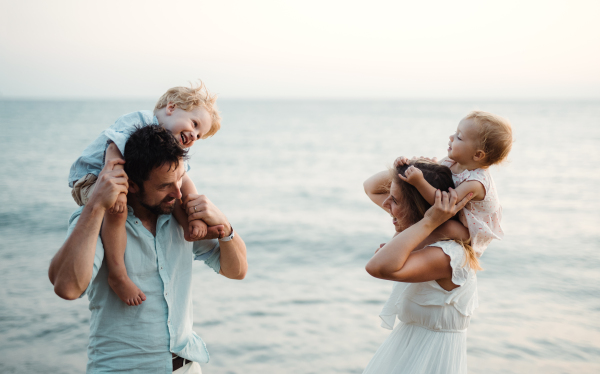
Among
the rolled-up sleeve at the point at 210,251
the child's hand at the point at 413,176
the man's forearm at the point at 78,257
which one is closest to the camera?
the man's forearm at the point at 78,257

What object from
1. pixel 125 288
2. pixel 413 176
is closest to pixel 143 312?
pixel 125 288

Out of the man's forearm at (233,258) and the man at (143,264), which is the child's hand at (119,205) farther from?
the man's forearm at (233,258)

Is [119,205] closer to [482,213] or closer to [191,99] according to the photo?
[191,99]

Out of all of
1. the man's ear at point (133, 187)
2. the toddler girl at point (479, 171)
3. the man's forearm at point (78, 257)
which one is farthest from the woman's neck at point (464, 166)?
the man's forearm at point (78, 257)

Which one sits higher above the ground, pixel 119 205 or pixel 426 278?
pixel 119 205

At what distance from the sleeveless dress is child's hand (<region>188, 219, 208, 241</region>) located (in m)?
1.24

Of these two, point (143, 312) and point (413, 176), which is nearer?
point (143, 312)

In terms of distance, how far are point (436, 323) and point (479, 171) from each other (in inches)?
30.7

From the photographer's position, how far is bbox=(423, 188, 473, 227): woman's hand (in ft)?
6.95

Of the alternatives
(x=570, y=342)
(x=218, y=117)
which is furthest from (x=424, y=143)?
(x=218, y=117)

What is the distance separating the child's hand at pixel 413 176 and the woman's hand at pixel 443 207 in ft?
0.32

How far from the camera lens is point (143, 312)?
6.61 ft

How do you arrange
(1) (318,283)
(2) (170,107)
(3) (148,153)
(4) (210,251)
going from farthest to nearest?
(1) (318,283), (2) (170,107), (4) (210,251), (3) (148,153)

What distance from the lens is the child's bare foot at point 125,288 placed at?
193 cm
